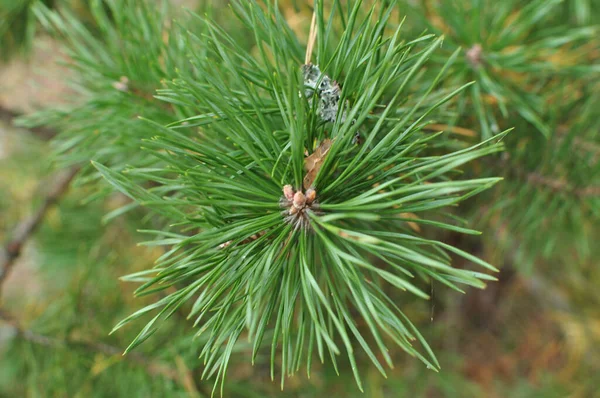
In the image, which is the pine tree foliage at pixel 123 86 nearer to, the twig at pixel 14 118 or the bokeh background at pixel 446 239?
the bokeh background at pixel 446 239

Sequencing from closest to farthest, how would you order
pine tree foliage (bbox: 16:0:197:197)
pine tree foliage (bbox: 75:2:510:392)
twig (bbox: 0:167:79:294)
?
pine tree foliage (bbox: 75:2:510:392)
pine tree foliage (bbox: 16:0:197:197)
twig (bbox: 0:167:79:294)

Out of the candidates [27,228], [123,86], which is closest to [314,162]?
[123,86]

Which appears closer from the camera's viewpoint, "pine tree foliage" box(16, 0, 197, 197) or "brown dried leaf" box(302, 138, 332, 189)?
"brown dried leaf" box(302, 138, 332, 189)

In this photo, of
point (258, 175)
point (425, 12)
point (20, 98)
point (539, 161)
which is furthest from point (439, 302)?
point (20, 98)

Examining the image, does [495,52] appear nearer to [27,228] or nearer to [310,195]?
[310,195]

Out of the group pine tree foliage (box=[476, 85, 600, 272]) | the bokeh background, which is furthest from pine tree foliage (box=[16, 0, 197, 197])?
pine tree foliage (box=[476, 85, 600, 272])

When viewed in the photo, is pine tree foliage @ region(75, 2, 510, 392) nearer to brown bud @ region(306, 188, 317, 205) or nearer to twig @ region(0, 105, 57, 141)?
brown bud @ region(306, 188, 317, 205)

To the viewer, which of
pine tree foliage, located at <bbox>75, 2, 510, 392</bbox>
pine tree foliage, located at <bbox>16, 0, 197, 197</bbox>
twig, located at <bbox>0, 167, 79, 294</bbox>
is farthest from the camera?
twig, located at <bbox>0, 167, 79, 294</bbox>
